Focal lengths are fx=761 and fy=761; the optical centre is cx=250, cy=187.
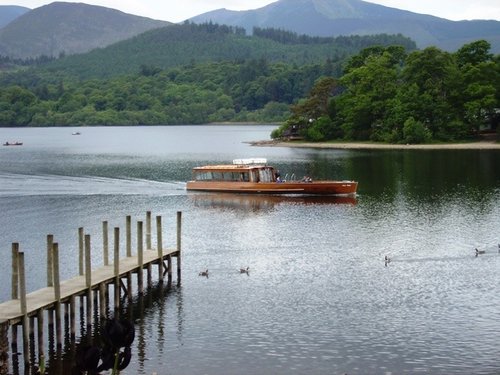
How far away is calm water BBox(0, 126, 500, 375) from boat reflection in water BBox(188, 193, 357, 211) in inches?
13.7

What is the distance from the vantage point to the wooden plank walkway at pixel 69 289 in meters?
32.2

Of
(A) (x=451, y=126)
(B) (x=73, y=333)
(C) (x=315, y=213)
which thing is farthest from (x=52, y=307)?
(A) (x=451, y=126)

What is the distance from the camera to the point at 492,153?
132125mm

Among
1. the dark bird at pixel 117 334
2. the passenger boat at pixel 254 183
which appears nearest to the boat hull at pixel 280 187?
the passenger boat at pixel 254 183

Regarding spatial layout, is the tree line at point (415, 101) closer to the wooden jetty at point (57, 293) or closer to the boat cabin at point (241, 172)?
the boat cabin at point (241, 172)

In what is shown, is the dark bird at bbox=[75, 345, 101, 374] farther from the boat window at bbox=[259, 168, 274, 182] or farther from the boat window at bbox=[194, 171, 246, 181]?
the boat window at bbox=[194, 171, 246, 181]

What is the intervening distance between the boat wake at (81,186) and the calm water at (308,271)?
0.26m

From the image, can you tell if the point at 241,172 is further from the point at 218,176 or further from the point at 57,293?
the point at 57,293

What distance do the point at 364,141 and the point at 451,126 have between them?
1985 centimetres

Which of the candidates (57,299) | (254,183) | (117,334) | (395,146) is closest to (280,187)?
(254,183)

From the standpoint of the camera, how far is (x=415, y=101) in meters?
154

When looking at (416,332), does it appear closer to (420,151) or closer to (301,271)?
(301,271)

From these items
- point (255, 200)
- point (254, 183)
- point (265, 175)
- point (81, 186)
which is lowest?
point (255, 200)

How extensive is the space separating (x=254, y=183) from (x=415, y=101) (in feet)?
244
